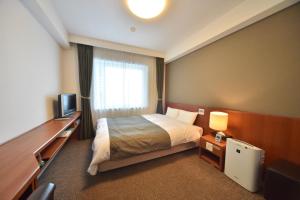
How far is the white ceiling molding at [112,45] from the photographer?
2.93 m

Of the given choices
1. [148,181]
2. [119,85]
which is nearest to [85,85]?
[119,85]

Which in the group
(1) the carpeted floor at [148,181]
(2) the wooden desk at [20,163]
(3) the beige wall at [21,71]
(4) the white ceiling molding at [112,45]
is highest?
(4) the white ceiling molding at [112,45]

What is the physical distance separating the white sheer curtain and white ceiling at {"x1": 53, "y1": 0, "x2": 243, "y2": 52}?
1.94 ft

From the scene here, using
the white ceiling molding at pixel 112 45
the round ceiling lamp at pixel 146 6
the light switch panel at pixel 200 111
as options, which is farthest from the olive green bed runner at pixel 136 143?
the white ceiling molding at pixel 112 45

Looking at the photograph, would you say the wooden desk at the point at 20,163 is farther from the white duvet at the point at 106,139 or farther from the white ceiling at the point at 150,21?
the white ceiling at the point at 150,21

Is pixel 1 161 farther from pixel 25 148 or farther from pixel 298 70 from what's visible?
pixel 298 70

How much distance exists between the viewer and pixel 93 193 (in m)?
1.48

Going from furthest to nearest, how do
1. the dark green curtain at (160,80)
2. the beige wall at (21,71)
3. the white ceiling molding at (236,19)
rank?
the dark green curtain at (160,80)
the white ceiling molding at (236,19)
the beige wall at (21,71)

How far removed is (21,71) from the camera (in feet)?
4.92

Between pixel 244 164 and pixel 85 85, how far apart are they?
366 centimetres

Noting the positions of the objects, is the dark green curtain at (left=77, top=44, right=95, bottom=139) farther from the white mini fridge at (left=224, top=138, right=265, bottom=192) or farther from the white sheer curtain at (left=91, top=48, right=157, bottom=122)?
the white mini fridge at (left=224, top=138, right=265, bottom=192)

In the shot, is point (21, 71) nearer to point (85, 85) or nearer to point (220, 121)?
point (85, 85)

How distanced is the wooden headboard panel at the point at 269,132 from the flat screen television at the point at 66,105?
3.27 metres

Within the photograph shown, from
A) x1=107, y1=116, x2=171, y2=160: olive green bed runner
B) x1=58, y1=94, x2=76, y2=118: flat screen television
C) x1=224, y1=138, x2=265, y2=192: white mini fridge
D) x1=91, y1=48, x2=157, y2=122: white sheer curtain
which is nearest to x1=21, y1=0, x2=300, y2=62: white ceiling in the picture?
x1=91, y1=48, x2=157, y2=122: white sheer curtain
